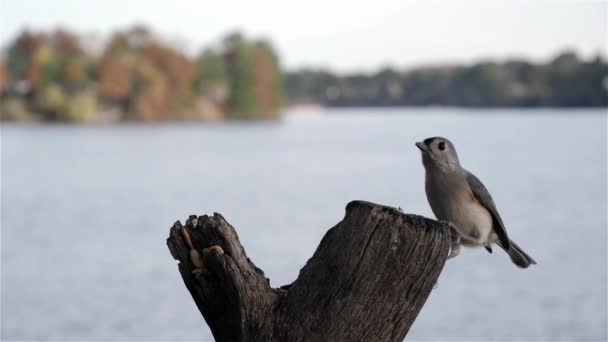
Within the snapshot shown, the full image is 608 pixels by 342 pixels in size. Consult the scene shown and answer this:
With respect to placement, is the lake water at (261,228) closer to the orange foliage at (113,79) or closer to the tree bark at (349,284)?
the tree bark at (349,284)

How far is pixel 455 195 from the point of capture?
2.82 metres

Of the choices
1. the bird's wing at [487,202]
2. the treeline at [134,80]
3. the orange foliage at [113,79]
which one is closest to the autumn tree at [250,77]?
the treeline at [134,80]

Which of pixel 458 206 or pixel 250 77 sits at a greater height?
pixel 250 77

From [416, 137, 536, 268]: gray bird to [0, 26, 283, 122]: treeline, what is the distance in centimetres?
4743

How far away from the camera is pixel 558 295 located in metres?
11.9

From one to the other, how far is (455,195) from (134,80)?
169 ft

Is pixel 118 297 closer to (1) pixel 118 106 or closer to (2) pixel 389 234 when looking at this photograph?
(2) pixel 389 234

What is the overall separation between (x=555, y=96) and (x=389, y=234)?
105 ft

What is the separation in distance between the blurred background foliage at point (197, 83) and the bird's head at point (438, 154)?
30329 mm

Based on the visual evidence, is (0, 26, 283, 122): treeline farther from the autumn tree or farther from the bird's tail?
the bird's tail

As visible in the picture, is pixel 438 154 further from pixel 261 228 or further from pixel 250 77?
pixel 250 77

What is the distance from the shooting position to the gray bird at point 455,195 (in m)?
2.80

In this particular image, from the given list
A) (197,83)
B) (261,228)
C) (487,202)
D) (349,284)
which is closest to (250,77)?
(197,83)

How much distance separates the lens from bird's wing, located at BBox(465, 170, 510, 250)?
287 cm
